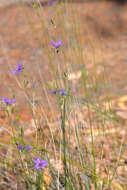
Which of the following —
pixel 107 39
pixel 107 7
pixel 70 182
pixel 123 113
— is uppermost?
pixel 107 7

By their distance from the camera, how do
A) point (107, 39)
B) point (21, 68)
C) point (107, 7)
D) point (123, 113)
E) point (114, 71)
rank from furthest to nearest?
point (107, 7), point (107, 39), point (114, 71), point (123, 113), point (21, 68)

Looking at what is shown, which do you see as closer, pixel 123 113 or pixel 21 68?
pixel 21 68

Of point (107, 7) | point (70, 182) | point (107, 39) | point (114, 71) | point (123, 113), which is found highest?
point (107, 7)

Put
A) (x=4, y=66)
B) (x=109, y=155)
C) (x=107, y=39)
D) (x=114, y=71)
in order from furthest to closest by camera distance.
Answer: (x=107, y=39), (x=4, y=66), (x=114, y=71), (x=109, y=155)

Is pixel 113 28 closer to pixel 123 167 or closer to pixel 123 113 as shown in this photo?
pixel 123 113

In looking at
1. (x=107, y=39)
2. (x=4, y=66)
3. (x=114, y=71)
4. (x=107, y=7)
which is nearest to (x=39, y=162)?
(x=114, y=71)

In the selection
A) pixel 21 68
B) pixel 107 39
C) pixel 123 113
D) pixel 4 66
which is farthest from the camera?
pixel 107 39

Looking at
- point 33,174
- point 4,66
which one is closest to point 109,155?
point 33,174

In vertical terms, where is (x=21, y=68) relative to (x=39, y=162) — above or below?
above

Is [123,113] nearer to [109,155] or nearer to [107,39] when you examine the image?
[109,155]
